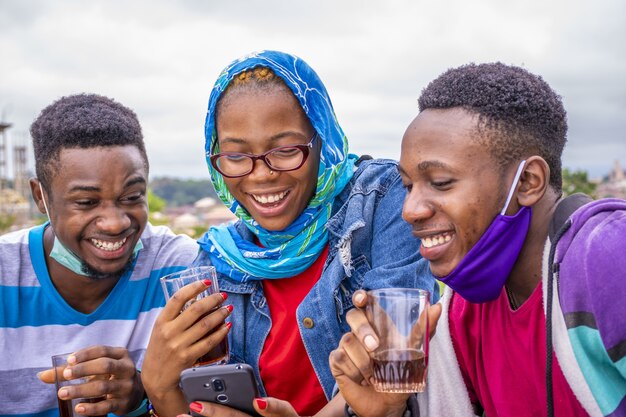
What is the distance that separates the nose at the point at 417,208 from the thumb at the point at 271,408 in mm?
904

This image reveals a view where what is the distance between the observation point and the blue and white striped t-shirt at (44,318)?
358 centimetres

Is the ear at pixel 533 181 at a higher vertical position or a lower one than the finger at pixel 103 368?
higher

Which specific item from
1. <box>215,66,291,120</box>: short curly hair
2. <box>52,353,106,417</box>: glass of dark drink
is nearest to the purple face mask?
<box>215,66,291,120</box>: short curly hair

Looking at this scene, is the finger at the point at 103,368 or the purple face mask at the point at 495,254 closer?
the purple face mask at the point at 495,254

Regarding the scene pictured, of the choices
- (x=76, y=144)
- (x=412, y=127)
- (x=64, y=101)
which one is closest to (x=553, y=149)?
(x=412, y=127)

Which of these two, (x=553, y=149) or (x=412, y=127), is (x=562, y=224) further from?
(x=412, y=127)

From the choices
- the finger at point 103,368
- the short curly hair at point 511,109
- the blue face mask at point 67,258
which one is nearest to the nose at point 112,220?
the blue face mask at point 67,258

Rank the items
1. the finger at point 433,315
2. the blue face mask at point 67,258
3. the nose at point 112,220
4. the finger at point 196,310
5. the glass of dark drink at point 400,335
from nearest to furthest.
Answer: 1. the glass of dark drink at point 400,335
2. the finger at point 433,315
3. the finger at point 196,310
4. the nose at point 112,220
5. the blue face mask at point 67,258

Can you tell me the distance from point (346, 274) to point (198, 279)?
69 centimetres

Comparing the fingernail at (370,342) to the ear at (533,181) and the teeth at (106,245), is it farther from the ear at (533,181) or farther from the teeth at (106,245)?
the teeth at (106,245)

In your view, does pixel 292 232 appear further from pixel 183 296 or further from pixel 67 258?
pixel 67 258

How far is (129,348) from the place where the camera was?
3738mm

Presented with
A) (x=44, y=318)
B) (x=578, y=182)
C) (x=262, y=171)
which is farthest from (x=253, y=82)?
(x=578, y=182)

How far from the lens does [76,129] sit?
138 inches
